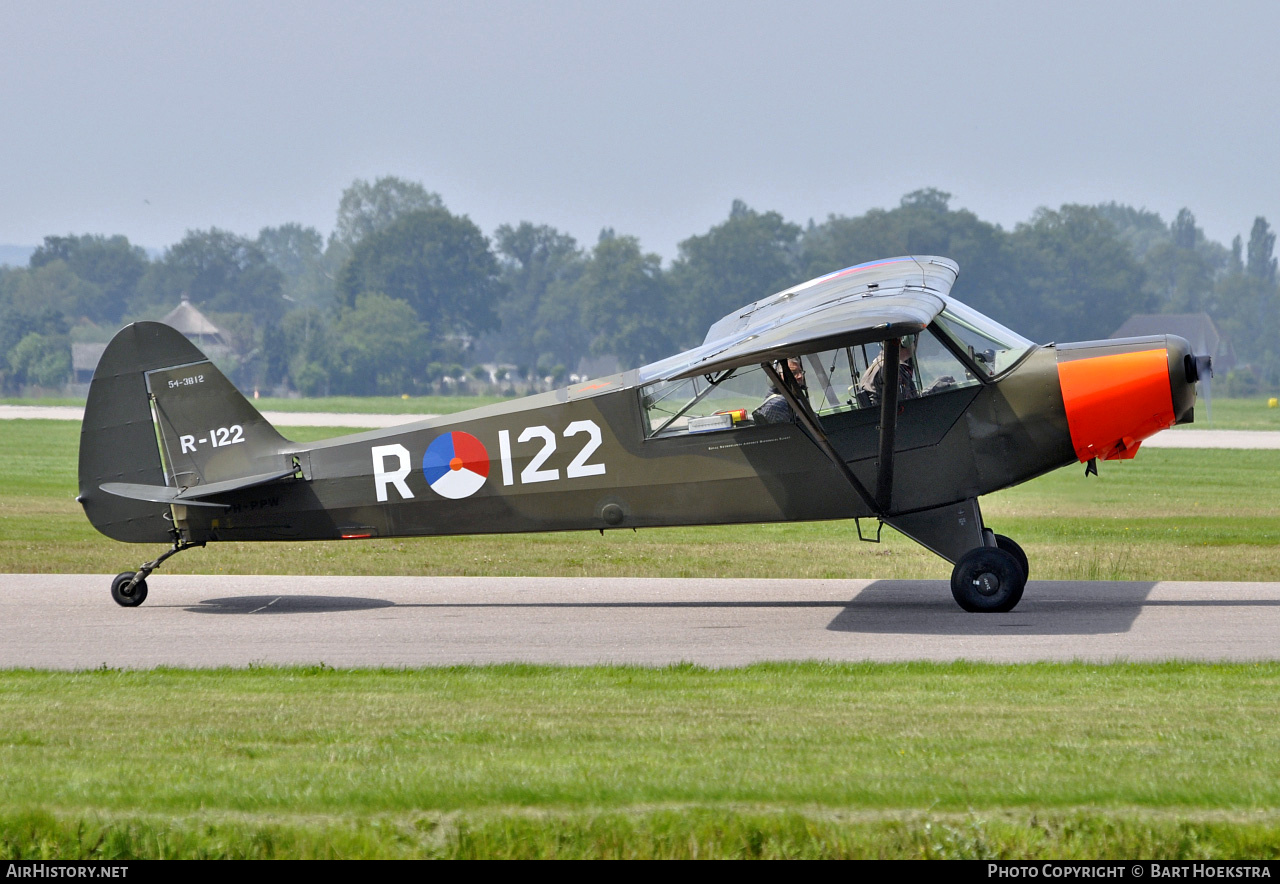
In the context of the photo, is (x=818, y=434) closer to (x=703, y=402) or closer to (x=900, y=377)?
(x=900, y=377)

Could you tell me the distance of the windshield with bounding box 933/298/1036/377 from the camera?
1116 cm

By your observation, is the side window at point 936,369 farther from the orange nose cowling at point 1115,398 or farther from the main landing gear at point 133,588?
the main landing gear at point 133,588

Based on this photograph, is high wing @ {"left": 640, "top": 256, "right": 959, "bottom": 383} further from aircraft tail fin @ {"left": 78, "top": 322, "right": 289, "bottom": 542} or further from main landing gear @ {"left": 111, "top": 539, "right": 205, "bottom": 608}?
main landing gear @ {"left": 111, "top": 539, "right": 205, "bottom": 608}

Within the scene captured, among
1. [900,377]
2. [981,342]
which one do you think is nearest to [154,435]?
[900,377]

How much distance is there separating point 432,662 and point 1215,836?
613 centimetres

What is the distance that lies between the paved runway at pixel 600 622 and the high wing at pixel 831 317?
90.0 inches

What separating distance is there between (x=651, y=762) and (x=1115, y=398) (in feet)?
20.9

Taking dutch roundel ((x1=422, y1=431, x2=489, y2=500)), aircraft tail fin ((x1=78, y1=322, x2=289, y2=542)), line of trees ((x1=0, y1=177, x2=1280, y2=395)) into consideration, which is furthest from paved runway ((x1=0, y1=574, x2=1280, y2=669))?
line of trees ((x1=0, y1=177, x2=1280, y2=395))

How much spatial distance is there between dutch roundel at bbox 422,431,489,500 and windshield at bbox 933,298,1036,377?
4.37m

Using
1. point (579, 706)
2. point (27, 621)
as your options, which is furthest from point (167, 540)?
point (579, 706)

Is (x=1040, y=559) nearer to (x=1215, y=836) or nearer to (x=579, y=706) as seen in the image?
(x=579, y=706)

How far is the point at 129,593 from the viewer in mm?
12555

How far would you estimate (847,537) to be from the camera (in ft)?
64.6

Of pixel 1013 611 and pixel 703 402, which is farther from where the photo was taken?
pixel 703 402
